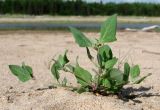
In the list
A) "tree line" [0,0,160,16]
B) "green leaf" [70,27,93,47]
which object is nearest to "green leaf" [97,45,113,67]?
"green leaf" [70,27,93,47]

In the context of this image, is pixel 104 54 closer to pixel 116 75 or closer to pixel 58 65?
pixel 116 75

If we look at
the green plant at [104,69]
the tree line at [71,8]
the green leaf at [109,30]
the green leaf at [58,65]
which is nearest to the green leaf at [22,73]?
the green leaf at [58,65]

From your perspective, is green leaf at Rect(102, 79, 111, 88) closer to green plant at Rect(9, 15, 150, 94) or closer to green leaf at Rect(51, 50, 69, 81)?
green plant at Rect(9, 15, 150, 94)

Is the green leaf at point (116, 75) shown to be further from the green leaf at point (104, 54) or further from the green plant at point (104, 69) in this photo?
the green leaf at point (104, 54)

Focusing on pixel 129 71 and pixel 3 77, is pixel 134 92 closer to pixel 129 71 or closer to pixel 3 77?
pixel 129 71

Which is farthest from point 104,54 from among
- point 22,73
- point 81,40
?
point 22,73

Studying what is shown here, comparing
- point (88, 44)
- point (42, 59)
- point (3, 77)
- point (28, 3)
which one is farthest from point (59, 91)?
point (28, 3)
